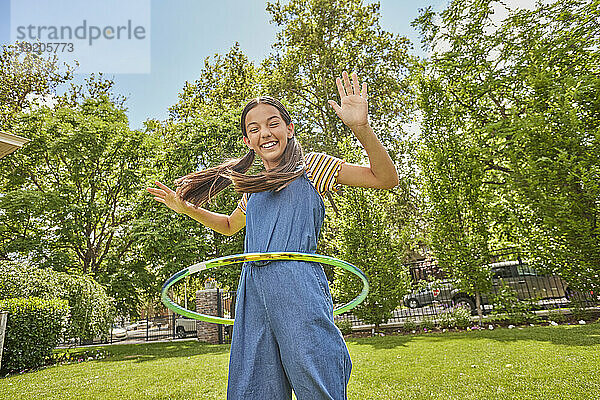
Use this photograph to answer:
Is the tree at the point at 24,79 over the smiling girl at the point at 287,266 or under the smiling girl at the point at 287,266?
over

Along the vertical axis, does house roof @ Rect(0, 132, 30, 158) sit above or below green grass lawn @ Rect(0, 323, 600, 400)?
above

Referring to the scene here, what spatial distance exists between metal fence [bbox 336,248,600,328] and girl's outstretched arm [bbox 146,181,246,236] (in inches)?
377

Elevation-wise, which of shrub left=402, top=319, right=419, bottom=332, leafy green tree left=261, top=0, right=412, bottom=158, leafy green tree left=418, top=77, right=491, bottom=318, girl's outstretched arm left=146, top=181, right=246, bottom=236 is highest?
leafy green tree left=261, top=0, right=412, bottom=158

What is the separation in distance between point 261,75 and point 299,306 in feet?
67.9

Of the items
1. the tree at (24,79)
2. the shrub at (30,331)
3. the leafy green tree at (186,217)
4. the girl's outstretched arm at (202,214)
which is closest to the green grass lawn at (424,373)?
the shrub at (30,331)

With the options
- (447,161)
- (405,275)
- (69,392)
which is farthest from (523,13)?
(69,392)

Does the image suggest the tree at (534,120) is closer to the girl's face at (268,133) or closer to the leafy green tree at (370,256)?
the leafy green tree at (370,256)

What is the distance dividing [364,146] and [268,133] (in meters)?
0.49

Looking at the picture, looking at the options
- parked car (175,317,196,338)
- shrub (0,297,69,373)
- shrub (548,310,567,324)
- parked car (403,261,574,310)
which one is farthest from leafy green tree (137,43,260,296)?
shrub (548,310,567,324)

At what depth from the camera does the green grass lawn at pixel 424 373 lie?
4.33 meters

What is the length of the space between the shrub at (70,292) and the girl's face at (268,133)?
403 inches

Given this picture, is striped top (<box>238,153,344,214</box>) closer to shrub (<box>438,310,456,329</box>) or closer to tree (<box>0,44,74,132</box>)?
shrub (<box>438,310,456,329</box>)

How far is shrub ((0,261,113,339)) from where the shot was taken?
9719 millimetres

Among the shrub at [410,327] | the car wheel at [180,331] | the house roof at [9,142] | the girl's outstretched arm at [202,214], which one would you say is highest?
the house roof at [9,142]
